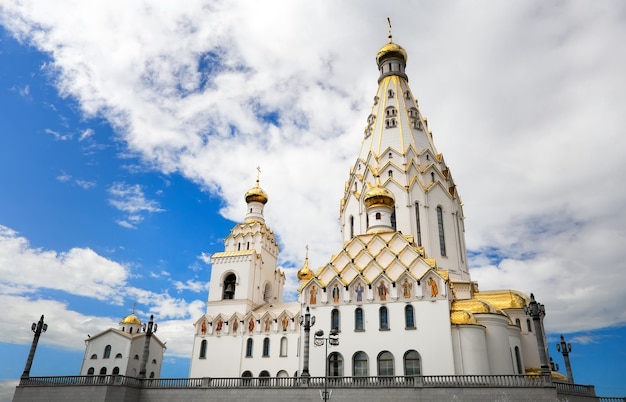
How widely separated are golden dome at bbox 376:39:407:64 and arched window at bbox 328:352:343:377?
89.4 feet

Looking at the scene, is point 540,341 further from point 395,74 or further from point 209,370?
point 395,74

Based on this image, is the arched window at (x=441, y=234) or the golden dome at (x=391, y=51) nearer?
the arched window at (x=441, y=234)

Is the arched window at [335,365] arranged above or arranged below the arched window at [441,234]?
below

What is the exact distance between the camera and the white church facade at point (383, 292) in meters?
23.6

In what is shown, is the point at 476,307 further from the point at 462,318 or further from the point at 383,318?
the point at 383,318

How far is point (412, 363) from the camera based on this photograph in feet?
76.1

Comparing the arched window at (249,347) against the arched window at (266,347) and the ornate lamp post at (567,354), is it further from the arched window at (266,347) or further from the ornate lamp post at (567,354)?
the ornate lamp post at (567,354)

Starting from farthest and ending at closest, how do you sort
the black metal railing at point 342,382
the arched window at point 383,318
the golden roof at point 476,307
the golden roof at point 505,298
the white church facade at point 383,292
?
the golden roof at point 505,298
the arched window at point 383,318
the golden roof at point 476,307
the white church facade at point 383,292
the black metal railing at point 342,382

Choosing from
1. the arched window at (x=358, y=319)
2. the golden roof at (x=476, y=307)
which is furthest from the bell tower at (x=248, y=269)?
the golden roof at (x=476, y=307)

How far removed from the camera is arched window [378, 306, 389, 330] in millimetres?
24453

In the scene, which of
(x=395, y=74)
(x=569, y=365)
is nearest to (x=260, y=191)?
(x=395, y=74)

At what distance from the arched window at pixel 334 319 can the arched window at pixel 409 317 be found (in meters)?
3.89

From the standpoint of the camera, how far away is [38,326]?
25.4m

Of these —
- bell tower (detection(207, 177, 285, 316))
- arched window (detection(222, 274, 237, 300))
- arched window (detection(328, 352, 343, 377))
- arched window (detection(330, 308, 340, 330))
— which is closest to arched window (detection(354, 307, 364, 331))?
arched window (detection(330, 308, 340, 330))
